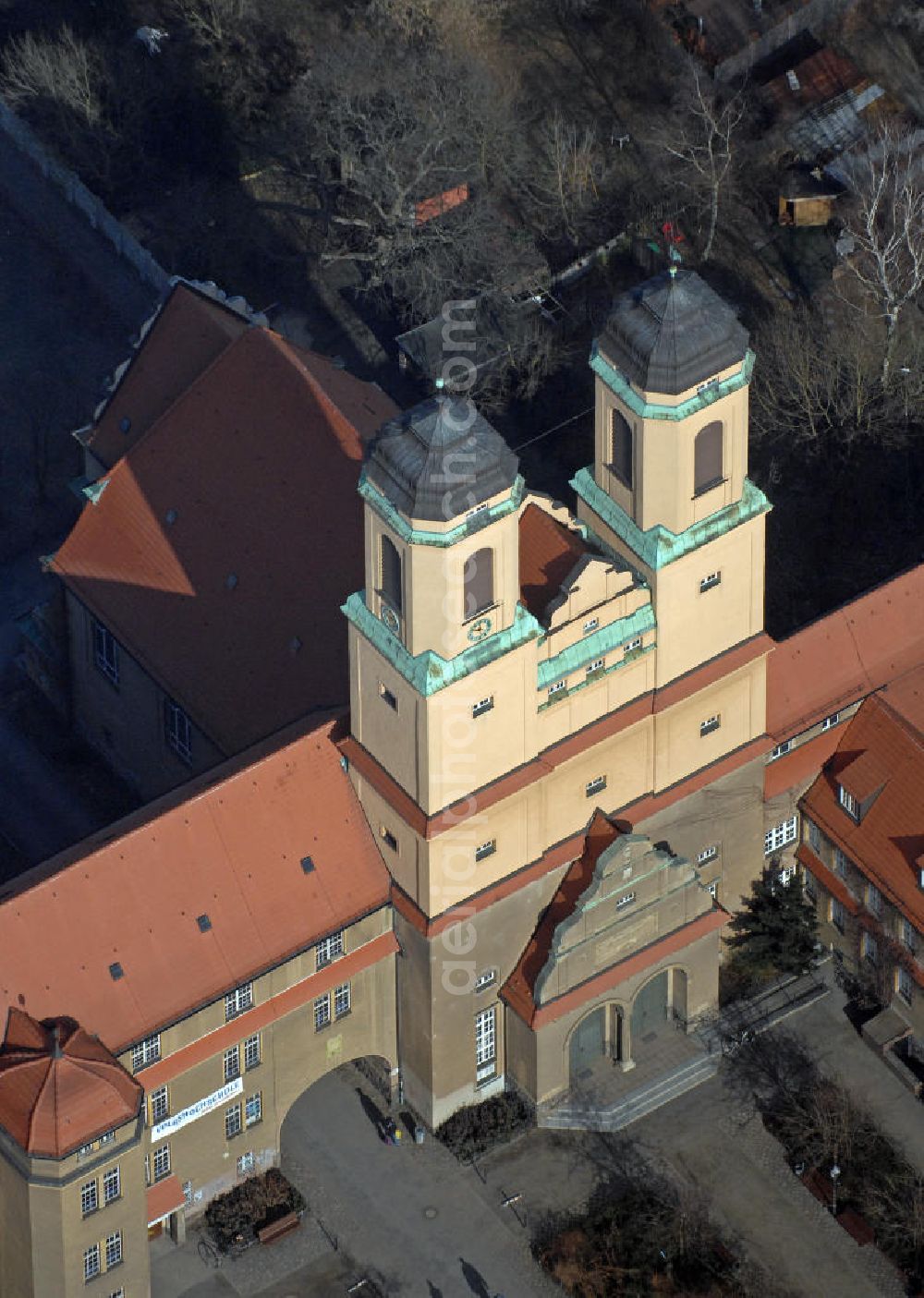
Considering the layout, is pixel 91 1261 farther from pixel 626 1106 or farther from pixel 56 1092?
pixel 626 1106

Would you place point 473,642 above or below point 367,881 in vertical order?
above

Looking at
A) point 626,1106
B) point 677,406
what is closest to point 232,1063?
point 626,1106

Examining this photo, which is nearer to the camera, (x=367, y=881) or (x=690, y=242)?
(x=367, y=881)

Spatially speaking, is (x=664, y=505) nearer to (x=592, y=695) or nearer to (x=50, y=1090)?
(x=592, y=695)

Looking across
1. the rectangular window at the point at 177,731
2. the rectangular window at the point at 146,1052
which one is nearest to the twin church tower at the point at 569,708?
the rectangular window at the point at 146,1052

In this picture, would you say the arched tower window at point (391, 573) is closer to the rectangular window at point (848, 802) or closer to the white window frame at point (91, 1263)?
the rectangular window at point (848, 802)

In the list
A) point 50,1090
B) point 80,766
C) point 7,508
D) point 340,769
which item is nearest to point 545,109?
point 7,508

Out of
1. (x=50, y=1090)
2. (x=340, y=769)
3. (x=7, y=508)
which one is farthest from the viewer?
(x=7, y=508)
